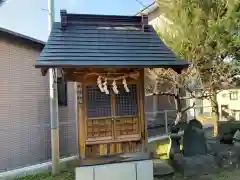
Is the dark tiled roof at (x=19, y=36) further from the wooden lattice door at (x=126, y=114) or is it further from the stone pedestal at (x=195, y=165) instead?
the stone pedestal at (x=195, y=165)

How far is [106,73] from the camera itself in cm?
601

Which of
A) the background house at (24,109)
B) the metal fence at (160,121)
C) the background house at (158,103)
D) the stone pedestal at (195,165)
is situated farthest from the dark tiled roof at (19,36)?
the stone pedestal at (195,165)

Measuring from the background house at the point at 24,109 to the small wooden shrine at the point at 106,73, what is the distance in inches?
123

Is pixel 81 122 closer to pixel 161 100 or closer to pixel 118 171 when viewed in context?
pixel 118 171

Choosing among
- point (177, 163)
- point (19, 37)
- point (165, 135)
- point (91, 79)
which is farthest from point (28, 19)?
point (177, 163)

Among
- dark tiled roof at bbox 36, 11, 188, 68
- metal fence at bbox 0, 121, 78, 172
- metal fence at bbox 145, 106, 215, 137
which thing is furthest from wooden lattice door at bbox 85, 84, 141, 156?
metal fence at bbox 145, 106, 215, 137

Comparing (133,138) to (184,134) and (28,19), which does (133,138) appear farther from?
(28,19)

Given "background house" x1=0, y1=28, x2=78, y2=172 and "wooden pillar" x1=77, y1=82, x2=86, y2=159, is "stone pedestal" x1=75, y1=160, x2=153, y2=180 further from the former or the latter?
"background house" x1=0, y1=28, x2=78, y2=172

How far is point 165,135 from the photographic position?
10.8 m

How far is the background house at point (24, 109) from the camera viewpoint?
8438mm

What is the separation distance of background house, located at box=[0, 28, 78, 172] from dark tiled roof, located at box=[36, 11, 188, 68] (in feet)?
10.1

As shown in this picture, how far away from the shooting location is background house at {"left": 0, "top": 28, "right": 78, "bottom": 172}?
332 inches

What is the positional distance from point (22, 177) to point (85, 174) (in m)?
2.17

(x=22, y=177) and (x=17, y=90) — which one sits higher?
(x=17, y=90)
